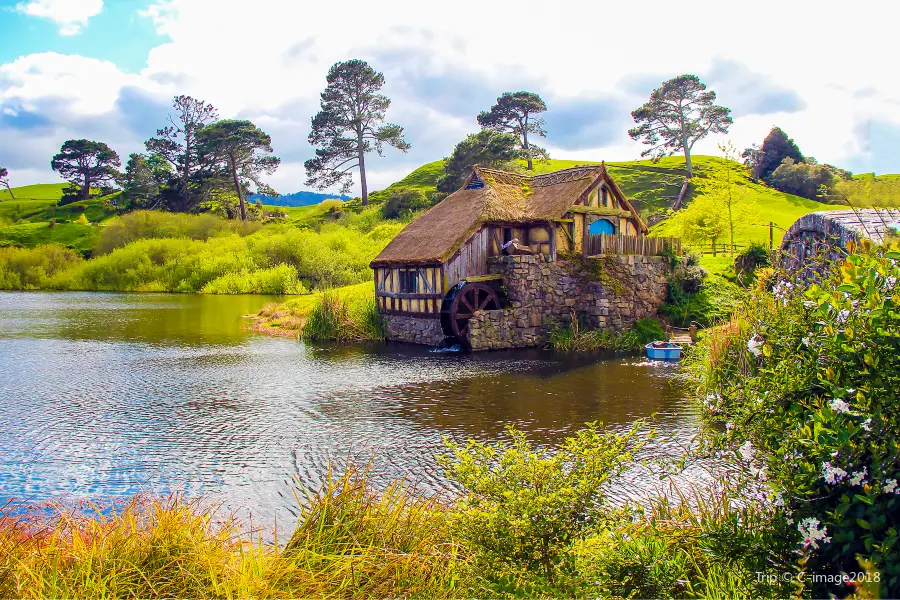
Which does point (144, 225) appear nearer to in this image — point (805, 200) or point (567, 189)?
point (567, 189)

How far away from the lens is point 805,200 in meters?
57.8

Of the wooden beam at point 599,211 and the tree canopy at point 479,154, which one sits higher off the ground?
the tree canopy at point 479,154

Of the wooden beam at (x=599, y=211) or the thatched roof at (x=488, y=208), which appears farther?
the wooden beam at (x=599, y=211)

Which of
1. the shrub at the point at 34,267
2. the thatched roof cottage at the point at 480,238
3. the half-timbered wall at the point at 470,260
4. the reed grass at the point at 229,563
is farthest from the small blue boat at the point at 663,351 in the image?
the shrub at the point at 34,267

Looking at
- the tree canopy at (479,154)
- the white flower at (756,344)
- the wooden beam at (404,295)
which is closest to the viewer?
the white flower at (756,344)

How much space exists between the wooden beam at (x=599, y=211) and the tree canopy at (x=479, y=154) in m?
29.8

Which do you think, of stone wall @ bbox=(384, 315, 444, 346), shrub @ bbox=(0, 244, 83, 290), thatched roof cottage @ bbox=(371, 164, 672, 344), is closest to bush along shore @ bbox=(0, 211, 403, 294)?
shrub @ bbox=(0, 244, 83, 290)

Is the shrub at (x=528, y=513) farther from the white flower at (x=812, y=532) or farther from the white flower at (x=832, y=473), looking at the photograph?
the white flower at (x=832, y=473)

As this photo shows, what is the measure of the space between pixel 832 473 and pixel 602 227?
24492mm

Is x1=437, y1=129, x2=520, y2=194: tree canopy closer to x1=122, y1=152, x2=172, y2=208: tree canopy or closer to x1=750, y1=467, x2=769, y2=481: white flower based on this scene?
x1=122, y1=152, x2=172, y2=208: tree canopy

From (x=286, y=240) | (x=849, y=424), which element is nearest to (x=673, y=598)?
(x=849, y=424)

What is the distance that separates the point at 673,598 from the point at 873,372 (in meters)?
2.28

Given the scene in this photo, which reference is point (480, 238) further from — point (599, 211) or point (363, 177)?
point (363, 177)

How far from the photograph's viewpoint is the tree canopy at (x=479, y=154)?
184ft
